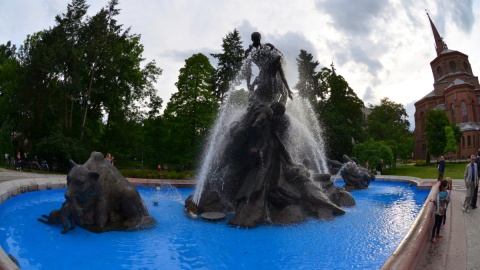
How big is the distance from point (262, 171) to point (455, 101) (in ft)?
236

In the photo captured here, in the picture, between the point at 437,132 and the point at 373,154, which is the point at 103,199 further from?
the point at 437,132

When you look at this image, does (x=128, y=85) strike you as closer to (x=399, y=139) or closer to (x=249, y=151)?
(x=249, y=151)

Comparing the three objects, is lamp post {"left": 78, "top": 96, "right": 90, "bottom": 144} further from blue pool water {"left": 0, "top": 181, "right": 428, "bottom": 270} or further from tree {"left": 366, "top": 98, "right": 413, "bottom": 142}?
tree {"left": 366, "top": 98, "right": 413, "bottom": 142}

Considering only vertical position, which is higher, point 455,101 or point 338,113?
point 455,101

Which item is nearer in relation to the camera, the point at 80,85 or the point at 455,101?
the point at 80,85

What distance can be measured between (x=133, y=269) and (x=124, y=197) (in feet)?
11.1

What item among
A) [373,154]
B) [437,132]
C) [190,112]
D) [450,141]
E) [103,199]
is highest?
[190,112]

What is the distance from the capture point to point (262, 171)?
1079 cm

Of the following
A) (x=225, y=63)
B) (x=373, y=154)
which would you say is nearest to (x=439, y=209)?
(x=373, y=154)

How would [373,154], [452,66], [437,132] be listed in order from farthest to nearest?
1. [452,66]
2. [437,132]
3. [373,154]

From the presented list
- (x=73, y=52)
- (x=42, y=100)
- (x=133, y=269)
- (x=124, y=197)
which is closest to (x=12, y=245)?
(x=124, y=197)

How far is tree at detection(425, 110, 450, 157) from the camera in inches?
2175

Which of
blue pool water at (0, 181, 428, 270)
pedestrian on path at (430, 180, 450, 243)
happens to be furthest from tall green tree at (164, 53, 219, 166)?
pedestrian on path at (430, 180, 450, 243)

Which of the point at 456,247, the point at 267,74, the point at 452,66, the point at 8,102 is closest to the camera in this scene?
the point at 456,247
